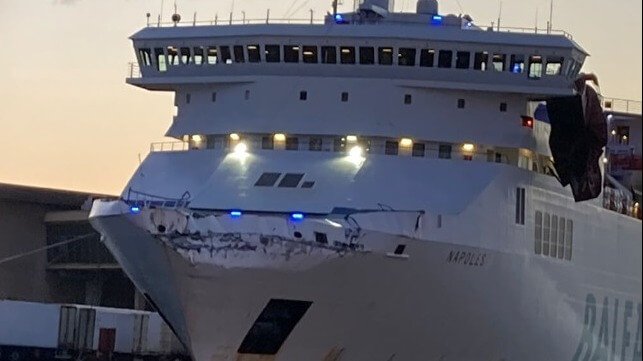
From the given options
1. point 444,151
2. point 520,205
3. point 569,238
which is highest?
point 444,151

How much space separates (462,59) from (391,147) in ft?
9.34

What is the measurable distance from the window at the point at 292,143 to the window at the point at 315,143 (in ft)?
1.01

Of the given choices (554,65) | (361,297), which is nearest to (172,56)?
(361,297)

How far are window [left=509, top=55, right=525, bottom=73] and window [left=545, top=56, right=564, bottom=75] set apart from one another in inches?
23.9

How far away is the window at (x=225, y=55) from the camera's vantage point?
41750 millimetres

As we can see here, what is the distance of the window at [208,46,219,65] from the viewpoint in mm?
41969

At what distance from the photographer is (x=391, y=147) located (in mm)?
40344

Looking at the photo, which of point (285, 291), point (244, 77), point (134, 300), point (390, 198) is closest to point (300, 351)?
point (285, 291)

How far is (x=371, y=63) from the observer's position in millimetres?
41031

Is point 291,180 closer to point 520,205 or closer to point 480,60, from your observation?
point 480,60

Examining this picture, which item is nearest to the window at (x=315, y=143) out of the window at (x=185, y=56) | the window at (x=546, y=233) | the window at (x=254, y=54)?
the window at (x=254, y=54)

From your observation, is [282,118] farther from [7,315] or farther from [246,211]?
[7,315]

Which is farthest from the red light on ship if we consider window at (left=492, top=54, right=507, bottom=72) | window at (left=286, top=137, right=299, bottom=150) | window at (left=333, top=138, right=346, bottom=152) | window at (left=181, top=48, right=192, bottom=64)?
window at (left=181, top=48, right=192, bottom=64)

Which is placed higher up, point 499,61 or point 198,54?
point 499,61
